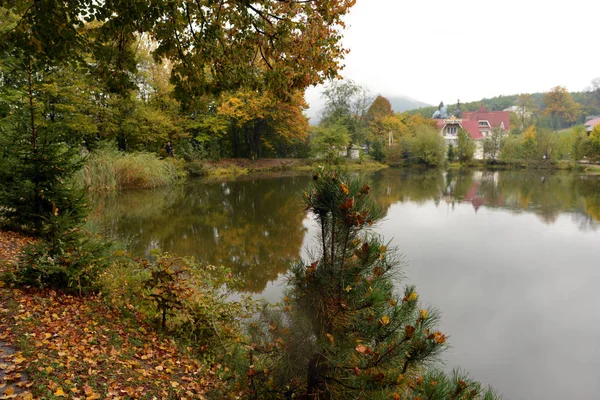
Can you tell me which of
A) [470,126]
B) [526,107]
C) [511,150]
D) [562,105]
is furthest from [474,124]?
[562,105]

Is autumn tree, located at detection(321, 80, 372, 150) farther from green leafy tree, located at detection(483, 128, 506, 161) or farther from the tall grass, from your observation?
the tall grass

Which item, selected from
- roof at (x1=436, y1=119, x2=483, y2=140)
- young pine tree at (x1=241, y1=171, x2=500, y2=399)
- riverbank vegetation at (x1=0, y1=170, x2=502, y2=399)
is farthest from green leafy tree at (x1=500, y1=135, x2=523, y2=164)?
young pine tree at (x1=241, y1=171, x2=500, y2=399)

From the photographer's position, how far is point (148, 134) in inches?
877

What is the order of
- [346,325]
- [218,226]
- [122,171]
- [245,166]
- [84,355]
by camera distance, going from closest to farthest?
[346,325] → [84,355] → [218,226] → [122,171] → [245,166]

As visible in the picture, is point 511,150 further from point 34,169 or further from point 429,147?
point 34,169

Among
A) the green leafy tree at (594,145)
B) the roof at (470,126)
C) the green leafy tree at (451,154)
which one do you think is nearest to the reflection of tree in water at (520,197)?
the green leafy tree at (594,145)

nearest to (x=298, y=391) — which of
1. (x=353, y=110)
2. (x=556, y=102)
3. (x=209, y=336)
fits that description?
(x=209, y=336)

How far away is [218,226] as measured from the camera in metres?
11.1

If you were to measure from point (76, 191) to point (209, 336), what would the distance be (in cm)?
260

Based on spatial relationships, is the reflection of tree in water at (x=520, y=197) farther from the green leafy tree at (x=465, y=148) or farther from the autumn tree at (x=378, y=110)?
the autumn tree at (x=378, y=110)

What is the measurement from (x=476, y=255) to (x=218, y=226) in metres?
7.14

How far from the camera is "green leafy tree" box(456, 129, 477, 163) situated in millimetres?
42375

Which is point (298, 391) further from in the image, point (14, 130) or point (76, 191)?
point (14, 130)

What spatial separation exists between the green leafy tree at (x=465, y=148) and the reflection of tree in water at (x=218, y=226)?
105ft
